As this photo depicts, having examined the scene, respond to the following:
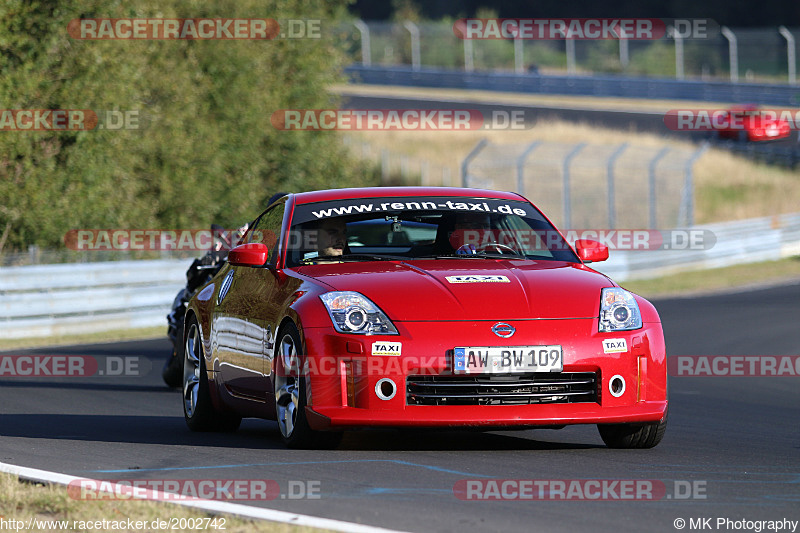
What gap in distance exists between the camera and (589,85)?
5747 cm

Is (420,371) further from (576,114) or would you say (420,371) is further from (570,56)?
(570,56)

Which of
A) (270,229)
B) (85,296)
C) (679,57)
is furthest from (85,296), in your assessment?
→ (679,57)

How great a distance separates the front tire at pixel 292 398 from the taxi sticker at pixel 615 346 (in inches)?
57.5

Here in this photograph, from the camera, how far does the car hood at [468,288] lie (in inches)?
282

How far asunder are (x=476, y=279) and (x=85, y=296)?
14250mm

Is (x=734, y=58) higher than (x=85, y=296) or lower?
higher

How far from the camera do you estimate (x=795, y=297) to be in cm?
2391

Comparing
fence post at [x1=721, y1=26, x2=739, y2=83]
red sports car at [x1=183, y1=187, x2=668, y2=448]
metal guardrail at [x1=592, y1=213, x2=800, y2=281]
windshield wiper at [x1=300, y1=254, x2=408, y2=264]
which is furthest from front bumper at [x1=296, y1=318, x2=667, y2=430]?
fence post at [x1=721, y1=26, x2=739, y2=83]

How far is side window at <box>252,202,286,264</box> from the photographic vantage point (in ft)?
27.9

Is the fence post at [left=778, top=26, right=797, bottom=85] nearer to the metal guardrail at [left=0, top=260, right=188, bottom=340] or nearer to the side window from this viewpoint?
the metal guardrail at [left=0, top=260, right=188, bottom=340]

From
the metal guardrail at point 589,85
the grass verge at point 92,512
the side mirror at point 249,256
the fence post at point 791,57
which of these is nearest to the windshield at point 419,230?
the side mirror at point 249,256

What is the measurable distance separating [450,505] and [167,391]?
7265 mm

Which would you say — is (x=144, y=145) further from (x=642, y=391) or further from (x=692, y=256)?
(x=642, y=391)

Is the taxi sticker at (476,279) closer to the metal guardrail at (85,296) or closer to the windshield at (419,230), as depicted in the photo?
the windshield at (419,230)
